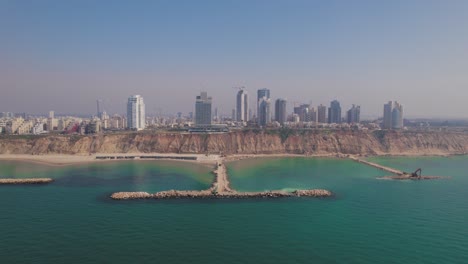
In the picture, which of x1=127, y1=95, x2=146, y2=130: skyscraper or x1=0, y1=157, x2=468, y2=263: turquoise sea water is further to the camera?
x1=127, y1=95, x2=146, y2=130: skyscraper

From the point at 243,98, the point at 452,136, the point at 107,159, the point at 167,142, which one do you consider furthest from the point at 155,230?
the point at 243,98

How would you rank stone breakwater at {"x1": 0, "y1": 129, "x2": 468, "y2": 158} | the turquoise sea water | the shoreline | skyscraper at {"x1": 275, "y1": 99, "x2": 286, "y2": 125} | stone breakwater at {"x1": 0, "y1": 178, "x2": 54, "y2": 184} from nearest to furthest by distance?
1. the turquoise sea water
2. stone breakwater at {"x1": 0, "y1": 178, "x2": 54, "y2": 184}
3. the shoreline
4. stone breakwater at {"x1": 0, "y1": 129, "x2": 468, "y2": 158}
5. skyscraper at {"x1": 275, "y1": 99, "x2": 286, "y2": 125}

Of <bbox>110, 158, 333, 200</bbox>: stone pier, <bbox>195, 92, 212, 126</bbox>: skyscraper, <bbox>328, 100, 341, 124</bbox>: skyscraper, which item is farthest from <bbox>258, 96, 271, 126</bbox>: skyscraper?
<bbox>110, 158, 333, 200</bbox>: stone pier

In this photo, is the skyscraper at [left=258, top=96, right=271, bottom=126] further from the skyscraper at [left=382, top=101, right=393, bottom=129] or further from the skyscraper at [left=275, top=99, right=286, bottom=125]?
the skyscraper at [left=382, top=101, right=393, bottom=129]

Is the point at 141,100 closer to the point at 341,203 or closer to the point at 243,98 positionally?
the point at 243,98

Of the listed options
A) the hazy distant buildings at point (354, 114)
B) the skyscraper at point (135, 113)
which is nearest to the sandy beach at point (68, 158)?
the skyscraper at point (135, 113)

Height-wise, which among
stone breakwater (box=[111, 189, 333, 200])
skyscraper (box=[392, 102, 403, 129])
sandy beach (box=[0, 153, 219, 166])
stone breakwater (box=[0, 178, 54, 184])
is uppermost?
skyscraper (box=[392, 102, 403, 129])

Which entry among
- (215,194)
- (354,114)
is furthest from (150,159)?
(354,114)
